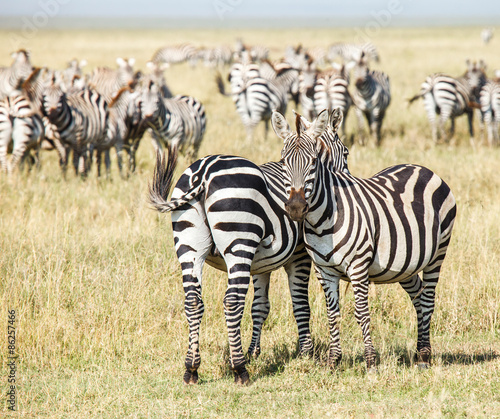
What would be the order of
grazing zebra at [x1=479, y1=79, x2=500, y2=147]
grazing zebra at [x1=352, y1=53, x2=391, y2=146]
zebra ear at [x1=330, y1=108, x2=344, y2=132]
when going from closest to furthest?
zebra ear at [x1=330, y1=108, x2=344, y2=132] → grazing zebra at [x1=479, y1=79, x2=500, y2=147] → grazing zebra at [x1=352, y1=53, x2=391, y2=146]

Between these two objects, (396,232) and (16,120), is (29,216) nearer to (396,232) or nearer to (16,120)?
(16,120)

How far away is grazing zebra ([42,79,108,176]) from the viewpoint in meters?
10.9

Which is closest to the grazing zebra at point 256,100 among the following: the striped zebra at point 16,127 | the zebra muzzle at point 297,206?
the striped zebra at point 16,127

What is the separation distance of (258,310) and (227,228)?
1.32 metres

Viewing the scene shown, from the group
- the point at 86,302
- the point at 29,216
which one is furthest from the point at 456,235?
the point at 29,216

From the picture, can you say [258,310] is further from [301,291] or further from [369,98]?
[369,98]

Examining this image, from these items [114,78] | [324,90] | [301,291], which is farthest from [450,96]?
[301,291]

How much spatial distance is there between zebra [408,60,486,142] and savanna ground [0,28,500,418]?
646cm

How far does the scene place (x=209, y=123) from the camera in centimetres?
1748

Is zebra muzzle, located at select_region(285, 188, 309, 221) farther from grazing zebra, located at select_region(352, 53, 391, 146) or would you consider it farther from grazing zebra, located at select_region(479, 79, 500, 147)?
grazing zebra, located at select_region(479, 79, 500, 147)

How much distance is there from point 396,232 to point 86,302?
3177 millimetres

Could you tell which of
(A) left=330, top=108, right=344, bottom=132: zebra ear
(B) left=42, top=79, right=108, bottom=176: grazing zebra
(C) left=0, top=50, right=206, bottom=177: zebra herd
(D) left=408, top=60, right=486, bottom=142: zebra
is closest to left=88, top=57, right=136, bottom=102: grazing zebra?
(C) left=0, top=50, right=206, bottom=177: zebra herd

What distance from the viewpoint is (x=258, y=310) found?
5.24 m

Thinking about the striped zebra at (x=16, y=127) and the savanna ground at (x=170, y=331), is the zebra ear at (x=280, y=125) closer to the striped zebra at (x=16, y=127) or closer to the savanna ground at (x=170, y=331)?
the savanna ground at (x=170, y=331)
